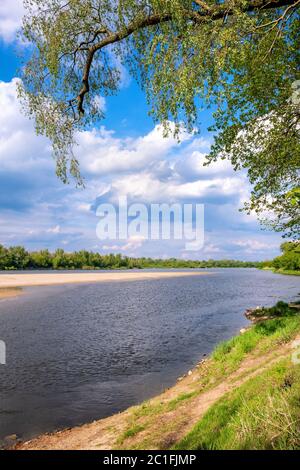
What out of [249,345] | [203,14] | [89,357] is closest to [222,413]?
[249,345]

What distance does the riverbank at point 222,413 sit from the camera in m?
5.77

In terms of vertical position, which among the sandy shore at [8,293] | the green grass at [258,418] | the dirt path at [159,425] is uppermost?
the green grass at [258,418]

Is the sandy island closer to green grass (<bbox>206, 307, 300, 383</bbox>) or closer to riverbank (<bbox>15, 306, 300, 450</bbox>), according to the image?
green grass (<bbox>206, 307, 300, 383</bbox>)

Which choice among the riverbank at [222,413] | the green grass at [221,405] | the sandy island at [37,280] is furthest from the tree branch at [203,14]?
the sandy island at [37,280]

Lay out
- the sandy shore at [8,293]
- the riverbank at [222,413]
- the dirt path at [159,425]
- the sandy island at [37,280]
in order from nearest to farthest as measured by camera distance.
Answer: the riverbank at [222,413] → the dirt path at [159,425] → the sandy shore at [8,293] → the sandy island at [37,280]

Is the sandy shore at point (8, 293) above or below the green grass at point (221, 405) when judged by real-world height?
below

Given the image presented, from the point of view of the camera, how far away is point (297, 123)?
14.6m

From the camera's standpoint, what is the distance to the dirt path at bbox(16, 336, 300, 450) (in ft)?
29.0

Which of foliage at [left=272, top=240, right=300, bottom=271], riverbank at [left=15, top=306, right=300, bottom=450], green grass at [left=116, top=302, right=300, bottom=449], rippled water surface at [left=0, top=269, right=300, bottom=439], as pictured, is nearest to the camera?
riverbank at [left=15, top=306, right=300, bottom=450]

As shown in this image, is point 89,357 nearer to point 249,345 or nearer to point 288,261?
point 249,345

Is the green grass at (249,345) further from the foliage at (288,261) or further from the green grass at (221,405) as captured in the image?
the foliage at (288,261)

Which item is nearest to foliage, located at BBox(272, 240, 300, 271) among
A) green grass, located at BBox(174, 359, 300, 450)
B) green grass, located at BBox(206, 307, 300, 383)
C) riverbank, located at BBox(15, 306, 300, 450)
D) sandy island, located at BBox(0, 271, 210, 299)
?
sandy island, located at BBox(0, 271, 210, 299)

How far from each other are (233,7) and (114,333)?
917 inches

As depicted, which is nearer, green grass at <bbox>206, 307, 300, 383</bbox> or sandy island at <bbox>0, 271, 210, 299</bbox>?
green grass at <bbox>206, 307, 300, 383</bbox>
